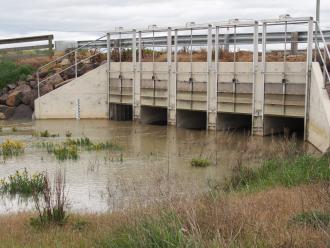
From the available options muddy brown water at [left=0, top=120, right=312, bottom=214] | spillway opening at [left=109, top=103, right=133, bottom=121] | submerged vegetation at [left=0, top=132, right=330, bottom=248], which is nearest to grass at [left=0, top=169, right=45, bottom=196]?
muddy brown water at [left=0, top=120, right=312, bottom=214]

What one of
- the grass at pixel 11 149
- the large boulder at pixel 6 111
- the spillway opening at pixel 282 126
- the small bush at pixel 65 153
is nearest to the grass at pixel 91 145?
the small bush at pixel 65 153

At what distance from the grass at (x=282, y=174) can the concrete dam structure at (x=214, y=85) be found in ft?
16.5

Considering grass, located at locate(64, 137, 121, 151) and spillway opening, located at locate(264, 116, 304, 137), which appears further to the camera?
spillway opening, located at locate(264, 116, 304, 137)

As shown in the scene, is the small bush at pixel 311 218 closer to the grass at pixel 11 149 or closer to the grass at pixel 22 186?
the grass at pixel 22 186

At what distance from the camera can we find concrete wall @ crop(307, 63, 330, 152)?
55.0 feet

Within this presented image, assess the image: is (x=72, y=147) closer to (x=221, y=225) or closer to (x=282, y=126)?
(x=282, y=126)

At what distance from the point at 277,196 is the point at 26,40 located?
28201 mm

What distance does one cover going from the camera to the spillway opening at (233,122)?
22.8 meters

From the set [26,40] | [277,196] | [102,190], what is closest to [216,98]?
[102,190]

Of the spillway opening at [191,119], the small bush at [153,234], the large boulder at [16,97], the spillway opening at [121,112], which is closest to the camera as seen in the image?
the small bush at [153,234]

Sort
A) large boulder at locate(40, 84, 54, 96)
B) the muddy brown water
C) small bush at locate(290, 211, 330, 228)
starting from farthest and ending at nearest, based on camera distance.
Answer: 1. large boulder at locate(40, 84, 54, 96)
2. the muddy brown water
3. small bush at locate(290, 211, 330, 228)

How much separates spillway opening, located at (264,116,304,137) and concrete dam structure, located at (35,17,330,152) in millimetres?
39

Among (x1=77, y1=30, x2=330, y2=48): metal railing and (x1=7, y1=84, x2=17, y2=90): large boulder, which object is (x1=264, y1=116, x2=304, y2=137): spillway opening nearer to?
(x1=77, y1=30, x2=330, y2=48): metal railing

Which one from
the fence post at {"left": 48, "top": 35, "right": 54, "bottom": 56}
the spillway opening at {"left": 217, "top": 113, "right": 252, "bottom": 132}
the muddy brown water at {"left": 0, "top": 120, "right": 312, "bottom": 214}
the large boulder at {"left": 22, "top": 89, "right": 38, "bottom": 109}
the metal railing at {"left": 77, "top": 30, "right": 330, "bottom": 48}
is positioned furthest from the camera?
the fence post at {"left": 48, "top": 35, "right": 54, "bottom": 56}
